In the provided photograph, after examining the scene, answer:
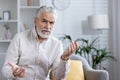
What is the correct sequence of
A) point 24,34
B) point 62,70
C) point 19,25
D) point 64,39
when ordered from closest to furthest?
1. point 62,70
2. point 24,34
3. point 19,25
4. point 64,39

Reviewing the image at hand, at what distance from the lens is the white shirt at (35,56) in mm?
1816

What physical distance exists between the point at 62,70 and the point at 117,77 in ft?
7.94

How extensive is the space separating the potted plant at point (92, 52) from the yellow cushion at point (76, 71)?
86 centimetres

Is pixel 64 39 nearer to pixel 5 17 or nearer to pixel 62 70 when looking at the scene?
pixel 5 17

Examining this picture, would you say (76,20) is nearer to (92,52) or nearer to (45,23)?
(92,52)

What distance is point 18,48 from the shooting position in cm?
184

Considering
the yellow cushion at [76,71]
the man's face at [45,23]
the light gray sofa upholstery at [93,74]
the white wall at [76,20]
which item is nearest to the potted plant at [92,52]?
the white wall at [76,20]

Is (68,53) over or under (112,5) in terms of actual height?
under

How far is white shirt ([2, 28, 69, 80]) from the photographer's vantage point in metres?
1.82

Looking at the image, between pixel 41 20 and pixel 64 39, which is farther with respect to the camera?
pixel 64 39

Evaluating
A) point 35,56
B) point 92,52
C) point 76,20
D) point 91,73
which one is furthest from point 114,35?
point 35,56

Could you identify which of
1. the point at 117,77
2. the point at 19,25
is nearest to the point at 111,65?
the point at 117,77

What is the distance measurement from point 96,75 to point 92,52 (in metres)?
1.40

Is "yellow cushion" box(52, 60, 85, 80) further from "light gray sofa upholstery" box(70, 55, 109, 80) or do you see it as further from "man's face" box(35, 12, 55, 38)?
"man's face" box(35, 12, 55, 38)
